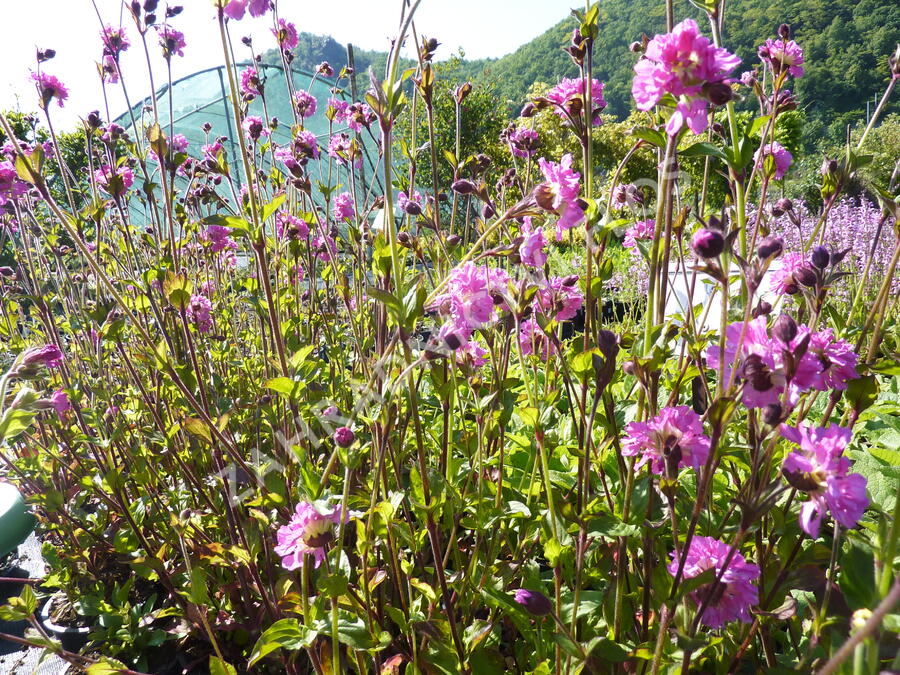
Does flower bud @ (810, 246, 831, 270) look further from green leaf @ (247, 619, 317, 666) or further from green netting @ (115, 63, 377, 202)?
green netting @ (115, 63, 377, 202)

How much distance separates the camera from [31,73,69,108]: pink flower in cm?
195

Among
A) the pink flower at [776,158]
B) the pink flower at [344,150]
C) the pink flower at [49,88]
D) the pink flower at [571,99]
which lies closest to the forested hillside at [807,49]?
the pink flower at [344,150]

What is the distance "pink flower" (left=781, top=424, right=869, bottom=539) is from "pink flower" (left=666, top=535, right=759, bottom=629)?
17 centimetres

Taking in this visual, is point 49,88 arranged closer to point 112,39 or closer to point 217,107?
point 112,39

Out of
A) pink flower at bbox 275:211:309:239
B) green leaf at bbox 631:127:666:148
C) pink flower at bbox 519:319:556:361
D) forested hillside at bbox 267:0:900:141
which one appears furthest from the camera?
forested hillside at bbox 267:0:900:141

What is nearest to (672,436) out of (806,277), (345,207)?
(806,277)

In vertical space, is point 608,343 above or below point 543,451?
above

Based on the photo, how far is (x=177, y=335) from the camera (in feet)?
6.21

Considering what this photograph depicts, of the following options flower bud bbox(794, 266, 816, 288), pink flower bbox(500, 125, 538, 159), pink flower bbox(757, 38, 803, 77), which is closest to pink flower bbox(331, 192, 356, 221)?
pink flower bbox(500, 125, 538, 159)

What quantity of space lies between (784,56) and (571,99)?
683mm

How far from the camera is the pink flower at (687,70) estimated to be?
781 millimetres

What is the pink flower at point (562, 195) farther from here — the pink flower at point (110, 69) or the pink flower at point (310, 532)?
the pink flower at point (110, 69)

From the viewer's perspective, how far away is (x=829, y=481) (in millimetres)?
701

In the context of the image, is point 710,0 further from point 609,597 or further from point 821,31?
point 821,31
